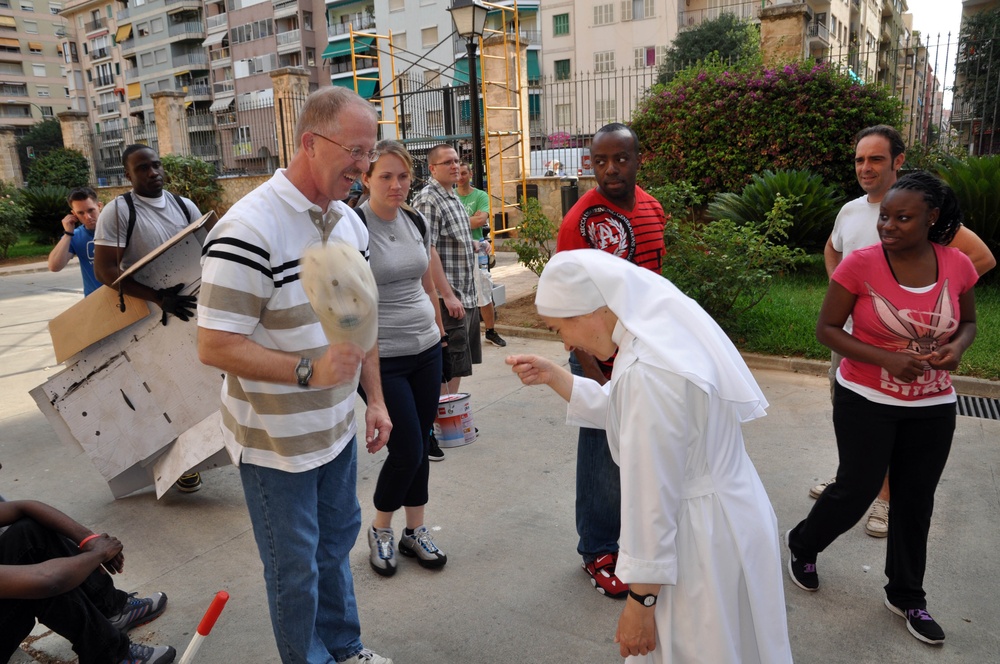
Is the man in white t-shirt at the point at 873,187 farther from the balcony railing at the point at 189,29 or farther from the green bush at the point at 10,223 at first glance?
the balcony railing at the point at 189,29

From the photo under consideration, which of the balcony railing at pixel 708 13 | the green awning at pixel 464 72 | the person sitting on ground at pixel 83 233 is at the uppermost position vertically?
the balcony railing at pixel 708 13

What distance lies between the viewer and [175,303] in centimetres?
372

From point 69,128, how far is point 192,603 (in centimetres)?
2493

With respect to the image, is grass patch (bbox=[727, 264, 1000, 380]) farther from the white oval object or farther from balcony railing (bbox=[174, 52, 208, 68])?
balcony railing (bbox=[174, 52, 208, 68])

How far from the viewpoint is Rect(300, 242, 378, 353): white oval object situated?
→ 161 centimetres

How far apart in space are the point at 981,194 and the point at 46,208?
21.4 meters

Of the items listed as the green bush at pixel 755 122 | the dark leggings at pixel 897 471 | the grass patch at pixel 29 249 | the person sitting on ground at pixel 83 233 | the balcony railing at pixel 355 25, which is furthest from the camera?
the balcony railing at pixel 355 25

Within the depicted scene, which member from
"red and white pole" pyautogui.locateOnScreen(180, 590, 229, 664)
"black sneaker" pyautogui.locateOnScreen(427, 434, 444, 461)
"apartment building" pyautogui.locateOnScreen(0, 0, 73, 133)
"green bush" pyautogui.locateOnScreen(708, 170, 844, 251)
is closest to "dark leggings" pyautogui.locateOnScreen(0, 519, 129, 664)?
"red and white pole" pyautogui.locateOnScreen(180, 590, 229, 664)

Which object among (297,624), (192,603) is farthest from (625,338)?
(192,603)

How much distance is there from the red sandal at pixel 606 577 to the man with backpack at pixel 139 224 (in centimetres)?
248

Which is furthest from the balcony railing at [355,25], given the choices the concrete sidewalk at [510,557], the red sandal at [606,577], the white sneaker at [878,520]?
the red sandal at [606,577]

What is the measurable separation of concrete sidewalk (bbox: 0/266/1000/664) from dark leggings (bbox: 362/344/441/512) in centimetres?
43

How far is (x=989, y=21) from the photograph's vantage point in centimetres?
2022

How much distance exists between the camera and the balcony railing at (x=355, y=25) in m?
50.3
